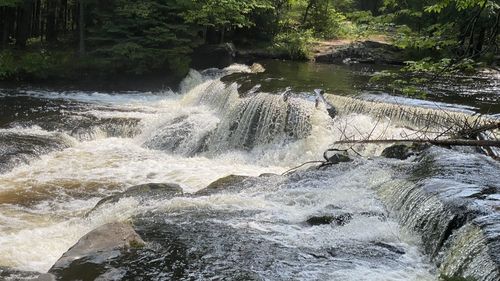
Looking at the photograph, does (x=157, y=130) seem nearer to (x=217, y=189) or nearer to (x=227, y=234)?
(x=217, y=189)

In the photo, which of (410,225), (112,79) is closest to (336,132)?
(410,225)

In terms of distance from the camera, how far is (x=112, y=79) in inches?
741

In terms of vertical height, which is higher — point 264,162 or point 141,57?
point 141,57

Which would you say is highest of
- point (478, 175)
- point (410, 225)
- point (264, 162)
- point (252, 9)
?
point (252, 9)

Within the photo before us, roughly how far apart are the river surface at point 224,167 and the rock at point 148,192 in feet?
1.22

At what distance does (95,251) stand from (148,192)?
2687mm

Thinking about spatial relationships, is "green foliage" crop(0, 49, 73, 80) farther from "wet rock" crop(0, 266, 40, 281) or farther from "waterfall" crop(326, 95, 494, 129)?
"wet rock" crop(0, 266, 40, 281)

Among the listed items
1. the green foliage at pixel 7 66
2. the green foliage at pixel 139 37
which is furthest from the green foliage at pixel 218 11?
the green foliage at pixel 7 66

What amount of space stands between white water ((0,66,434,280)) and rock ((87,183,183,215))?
0.30m

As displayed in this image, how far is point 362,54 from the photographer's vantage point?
23.9 meters

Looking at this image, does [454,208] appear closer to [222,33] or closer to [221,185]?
[221,185]

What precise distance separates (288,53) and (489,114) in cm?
1274

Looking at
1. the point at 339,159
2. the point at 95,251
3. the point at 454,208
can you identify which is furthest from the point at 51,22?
the point at 454,208

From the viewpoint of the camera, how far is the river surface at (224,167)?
5.72 m
